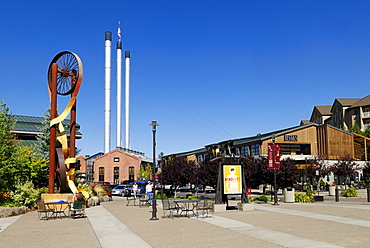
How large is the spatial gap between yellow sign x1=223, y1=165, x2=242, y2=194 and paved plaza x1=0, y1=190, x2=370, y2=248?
336cm

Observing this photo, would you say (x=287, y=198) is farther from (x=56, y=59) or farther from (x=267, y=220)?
(x=56, y=59)

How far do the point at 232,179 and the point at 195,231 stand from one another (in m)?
9.26

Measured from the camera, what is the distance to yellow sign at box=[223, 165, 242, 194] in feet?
76.7

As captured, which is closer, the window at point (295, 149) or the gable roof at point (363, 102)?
the window at point (295, 149)

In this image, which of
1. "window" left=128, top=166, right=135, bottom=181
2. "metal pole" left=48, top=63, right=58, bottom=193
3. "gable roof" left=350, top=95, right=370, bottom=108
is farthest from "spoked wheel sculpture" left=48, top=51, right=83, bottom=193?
"gable roof" left=350, top=95, right=370, bottom=108

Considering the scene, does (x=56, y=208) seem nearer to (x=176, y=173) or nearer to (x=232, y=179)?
(x=232, y=179)

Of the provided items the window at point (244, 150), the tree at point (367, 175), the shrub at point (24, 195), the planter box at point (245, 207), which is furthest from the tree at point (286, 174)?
the window at point (244, 150)

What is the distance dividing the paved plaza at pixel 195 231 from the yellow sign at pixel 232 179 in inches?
132

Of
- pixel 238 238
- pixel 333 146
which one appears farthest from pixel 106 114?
pixel 238 238

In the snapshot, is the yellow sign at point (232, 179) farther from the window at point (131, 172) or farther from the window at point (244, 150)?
the window at point (131, 172)

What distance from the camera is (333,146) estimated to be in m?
64.6

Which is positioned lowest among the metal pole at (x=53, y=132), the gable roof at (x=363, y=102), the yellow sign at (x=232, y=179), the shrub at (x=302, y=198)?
the shrub at (x=302, y=198)

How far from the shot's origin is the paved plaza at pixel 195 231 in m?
12.3

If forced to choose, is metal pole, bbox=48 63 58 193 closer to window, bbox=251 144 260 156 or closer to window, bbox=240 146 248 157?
window, bbox=251 144 260 156
